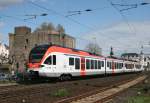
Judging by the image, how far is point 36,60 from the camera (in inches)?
1139

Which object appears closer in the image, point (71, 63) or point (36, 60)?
point (36, 60)

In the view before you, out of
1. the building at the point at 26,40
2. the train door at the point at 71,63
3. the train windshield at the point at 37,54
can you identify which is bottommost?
the train door at the point at 71,63

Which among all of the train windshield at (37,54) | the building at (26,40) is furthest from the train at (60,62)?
the building at (26,40)

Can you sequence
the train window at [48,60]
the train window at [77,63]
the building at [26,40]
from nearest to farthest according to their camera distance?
the train window at [48,60] → the train window at [77,63] → the building at [26,40]

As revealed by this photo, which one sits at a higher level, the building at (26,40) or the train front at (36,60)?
the building at (26,40)

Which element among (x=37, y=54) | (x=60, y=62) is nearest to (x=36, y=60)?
(x=37, y=54)

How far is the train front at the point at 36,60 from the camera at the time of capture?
94.0 feet

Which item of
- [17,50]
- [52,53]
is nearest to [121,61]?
[52,53]

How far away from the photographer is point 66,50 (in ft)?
108

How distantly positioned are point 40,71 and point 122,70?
36866 millimetres

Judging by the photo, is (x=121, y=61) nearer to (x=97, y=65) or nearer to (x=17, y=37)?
(x=97, y=65)

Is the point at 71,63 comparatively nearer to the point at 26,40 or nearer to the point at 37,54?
the point at 37,54

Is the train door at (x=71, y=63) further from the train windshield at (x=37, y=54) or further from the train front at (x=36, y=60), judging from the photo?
the train front at (x=36, y=60)

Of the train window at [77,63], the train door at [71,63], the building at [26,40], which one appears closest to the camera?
the train door at [71,63]
